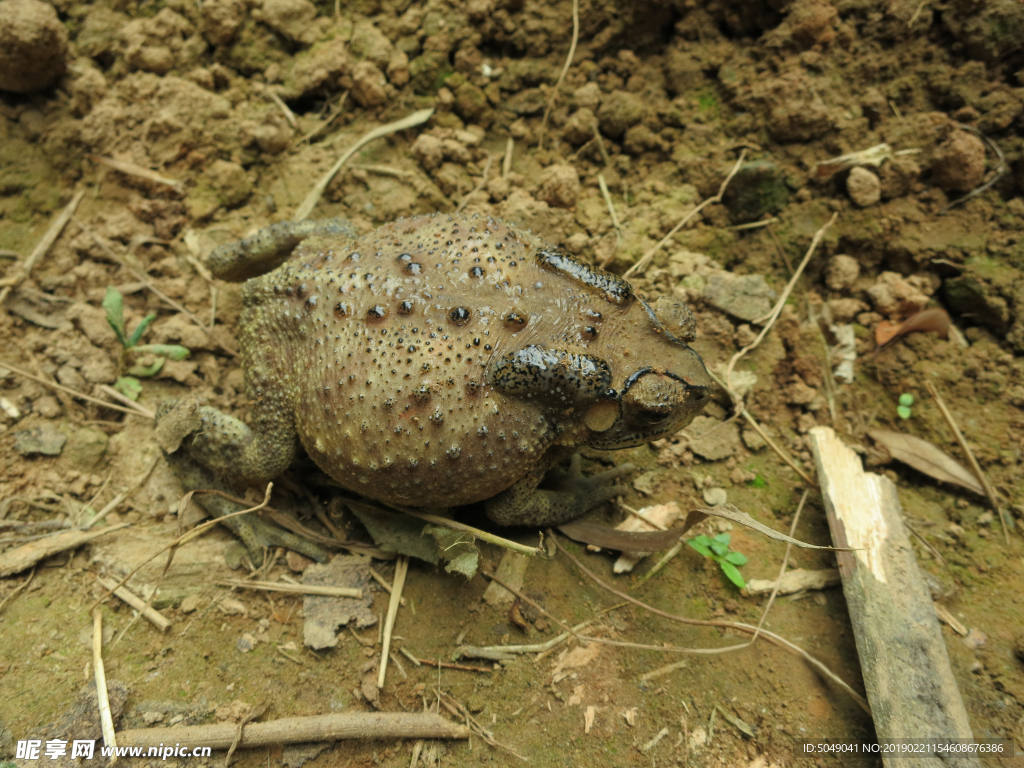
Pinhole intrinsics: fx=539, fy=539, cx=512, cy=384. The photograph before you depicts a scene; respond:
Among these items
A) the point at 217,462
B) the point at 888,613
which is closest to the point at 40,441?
the point at 217,462

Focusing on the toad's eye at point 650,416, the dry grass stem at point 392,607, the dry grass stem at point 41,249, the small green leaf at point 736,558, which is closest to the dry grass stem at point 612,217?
the toad's eye at point 650,416

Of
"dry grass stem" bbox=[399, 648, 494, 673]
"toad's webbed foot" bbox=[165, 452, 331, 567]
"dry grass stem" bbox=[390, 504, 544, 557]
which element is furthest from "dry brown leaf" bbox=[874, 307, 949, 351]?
"toad's webbed foot" bbox=[165, 452, 331, 567]

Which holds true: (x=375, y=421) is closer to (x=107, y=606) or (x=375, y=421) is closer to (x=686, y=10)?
(x=107, y=606)

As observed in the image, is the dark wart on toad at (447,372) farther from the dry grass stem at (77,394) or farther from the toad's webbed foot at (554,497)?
the dry grass stem at (77,394)

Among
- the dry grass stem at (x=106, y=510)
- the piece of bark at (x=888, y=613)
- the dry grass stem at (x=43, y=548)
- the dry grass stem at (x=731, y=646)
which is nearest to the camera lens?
the piece of bark at (x=888, y=613)

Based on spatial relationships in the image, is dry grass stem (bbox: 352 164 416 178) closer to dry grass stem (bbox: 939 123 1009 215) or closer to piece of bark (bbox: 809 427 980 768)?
piece of bark (bbox: 809 427 980 768)

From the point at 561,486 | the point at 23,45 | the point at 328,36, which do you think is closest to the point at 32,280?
the point at 23,45
